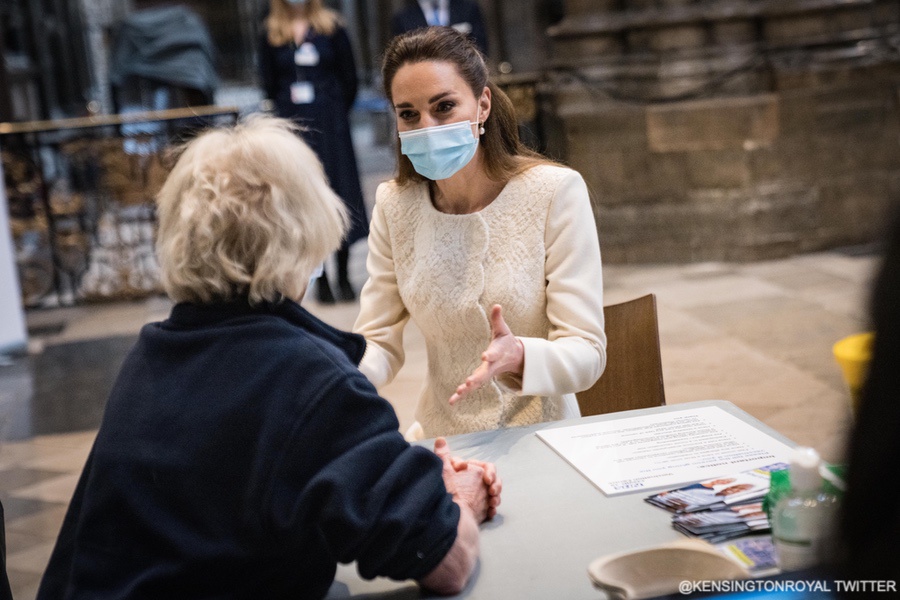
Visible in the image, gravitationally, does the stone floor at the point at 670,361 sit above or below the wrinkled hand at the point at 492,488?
below

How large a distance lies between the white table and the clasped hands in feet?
0.10

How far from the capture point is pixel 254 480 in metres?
1.42

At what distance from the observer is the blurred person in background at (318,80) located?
6.58 meters

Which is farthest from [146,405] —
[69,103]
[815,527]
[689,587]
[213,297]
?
[69,103]

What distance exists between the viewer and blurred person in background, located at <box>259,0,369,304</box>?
21.6 feet

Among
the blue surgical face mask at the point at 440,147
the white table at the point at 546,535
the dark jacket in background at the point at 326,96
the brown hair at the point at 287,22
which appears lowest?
the white table at the point at 546,535

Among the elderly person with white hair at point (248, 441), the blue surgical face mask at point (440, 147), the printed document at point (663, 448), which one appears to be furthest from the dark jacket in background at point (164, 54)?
the elderly person with white hair at point (248, 441)

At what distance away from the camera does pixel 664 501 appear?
1746 mm

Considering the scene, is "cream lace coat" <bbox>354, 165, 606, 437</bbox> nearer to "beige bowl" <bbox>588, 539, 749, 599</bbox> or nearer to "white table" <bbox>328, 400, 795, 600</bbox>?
"white table" <bbox>328, 400, 795, 600</bbox>

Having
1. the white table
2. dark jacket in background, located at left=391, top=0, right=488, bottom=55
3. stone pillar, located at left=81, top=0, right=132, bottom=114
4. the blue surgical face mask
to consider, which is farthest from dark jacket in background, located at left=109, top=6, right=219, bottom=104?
the white table

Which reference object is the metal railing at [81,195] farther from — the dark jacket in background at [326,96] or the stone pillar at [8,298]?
the stone pillar at [8,298]

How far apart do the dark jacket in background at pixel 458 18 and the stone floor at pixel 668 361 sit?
181 centimetres

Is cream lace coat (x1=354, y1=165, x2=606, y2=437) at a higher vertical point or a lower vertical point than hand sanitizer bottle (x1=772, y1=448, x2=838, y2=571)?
higher

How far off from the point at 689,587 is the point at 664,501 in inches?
17.2
